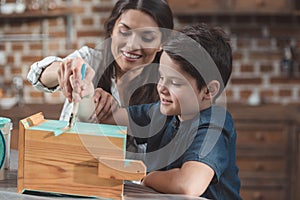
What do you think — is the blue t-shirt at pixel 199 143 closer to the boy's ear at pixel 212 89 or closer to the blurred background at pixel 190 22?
the boy's ear at pixel 212 89

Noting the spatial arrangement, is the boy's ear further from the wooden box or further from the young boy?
the wooden box

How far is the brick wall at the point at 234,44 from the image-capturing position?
424 cm

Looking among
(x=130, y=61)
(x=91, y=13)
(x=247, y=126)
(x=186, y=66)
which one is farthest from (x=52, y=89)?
(x=91, y=13)

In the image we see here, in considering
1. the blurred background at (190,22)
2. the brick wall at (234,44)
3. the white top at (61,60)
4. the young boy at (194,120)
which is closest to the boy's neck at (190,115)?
the young boy at (194,120)

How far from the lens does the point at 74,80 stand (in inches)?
55.3

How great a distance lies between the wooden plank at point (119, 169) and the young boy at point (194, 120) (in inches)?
6.1

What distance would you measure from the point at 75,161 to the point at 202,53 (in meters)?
0.56

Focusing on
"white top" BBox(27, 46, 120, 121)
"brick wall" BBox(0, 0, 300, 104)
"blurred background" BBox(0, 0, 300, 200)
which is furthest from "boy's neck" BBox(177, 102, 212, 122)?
"brick wall" BBox(0, 0, 300, 104)

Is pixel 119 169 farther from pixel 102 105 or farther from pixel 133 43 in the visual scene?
pixel 133 43

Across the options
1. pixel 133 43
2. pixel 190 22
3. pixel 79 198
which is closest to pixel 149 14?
pixel 133 43

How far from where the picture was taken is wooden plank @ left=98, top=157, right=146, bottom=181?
49.6 inches

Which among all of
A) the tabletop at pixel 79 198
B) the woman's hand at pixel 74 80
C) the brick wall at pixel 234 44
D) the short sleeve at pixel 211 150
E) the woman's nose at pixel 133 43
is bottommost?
the brick wall at pixel 234 44

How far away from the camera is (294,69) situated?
4238 mm

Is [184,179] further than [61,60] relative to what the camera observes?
No
